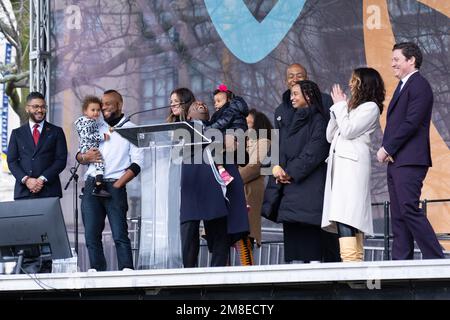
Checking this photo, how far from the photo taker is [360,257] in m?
7.81

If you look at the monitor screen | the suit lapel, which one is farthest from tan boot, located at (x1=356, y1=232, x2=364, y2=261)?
the suit lapel

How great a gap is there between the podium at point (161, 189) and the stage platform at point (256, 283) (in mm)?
404

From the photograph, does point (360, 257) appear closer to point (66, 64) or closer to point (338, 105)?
point (338, 105)

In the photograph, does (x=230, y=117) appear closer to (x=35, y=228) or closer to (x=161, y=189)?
(x=161, y=189)

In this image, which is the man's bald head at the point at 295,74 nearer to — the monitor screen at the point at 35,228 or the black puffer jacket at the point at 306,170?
the black puffer jacket at the point at 306,170

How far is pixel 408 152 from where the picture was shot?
24.9 feet

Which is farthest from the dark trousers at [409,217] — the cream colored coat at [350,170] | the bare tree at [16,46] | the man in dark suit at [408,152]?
the bare tree at [16,46]

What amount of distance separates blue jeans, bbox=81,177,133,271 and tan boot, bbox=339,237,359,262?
86.7 inches

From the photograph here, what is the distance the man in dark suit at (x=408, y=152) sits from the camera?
7.54 m

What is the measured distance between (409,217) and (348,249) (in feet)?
1.78

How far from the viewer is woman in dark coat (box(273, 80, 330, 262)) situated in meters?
8.21
